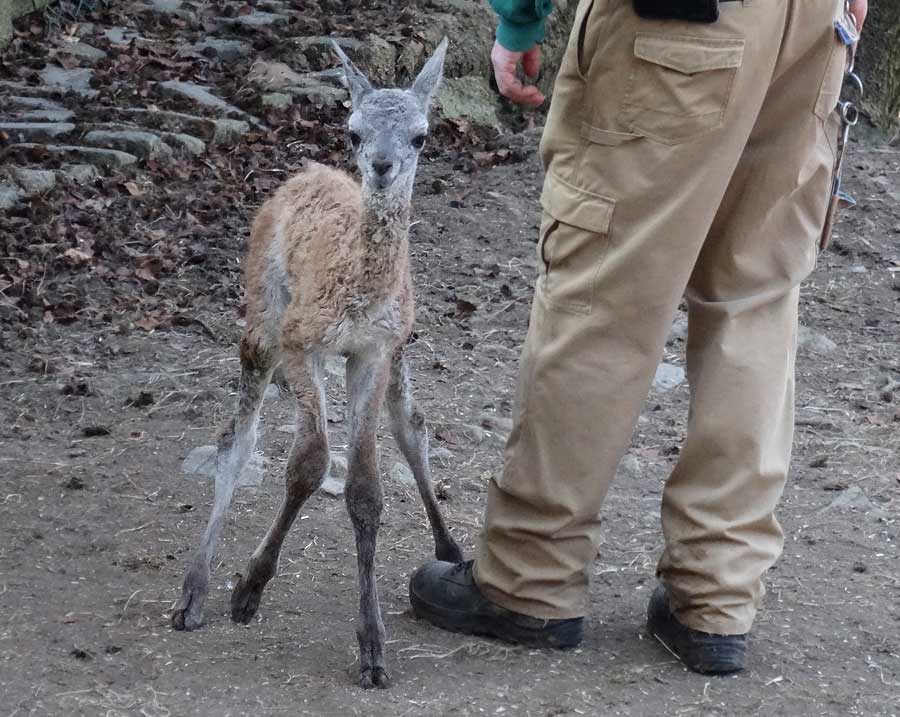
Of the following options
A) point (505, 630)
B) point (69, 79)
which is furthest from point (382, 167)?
point (69, 79)

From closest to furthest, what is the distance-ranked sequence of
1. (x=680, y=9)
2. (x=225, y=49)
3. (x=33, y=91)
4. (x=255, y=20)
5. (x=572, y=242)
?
(x=680, y=9) → (x=572, y=242) → (x=33, y=91) → (x=225, y=49) → (x=255, y=20)

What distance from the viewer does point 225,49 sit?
10.1m

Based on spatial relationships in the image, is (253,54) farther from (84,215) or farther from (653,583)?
(653,583)

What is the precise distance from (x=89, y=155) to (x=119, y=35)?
2.40 meters

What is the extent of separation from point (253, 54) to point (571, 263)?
6.99 meters

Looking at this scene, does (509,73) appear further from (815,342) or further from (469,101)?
(469,101)

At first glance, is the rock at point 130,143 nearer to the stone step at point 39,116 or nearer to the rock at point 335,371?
the stone step at point 39,116

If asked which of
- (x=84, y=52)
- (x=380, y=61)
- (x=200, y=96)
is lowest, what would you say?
(x=200, y=96)

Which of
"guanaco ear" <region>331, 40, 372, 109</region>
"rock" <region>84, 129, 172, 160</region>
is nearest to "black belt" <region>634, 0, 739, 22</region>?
"guanaco ear" <region>331, 40, 372, 109</region>

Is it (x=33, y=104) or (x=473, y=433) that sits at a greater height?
(x=33, y=104)

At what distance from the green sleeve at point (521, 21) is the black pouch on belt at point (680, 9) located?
43 centimetres

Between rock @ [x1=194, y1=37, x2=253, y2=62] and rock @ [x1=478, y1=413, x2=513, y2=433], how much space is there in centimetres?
500

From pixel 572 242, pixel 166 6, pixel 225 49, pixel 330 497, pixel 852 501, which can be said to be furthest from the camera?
pixel 166 6

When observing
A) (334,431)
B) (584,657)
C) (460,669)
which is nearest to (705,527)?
(584,657)
